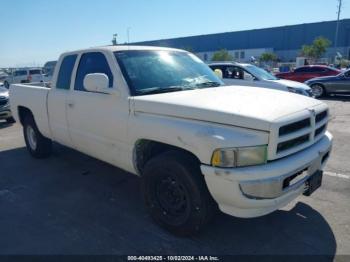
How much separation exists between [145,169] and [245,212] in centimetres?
116

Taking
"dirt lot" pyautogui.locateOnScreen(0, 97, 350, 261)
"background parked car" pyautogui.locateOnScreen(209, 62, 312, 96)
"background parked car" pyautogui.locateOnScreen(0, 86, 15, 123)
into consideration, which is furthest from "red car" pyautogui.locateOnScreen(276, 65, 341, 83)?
"background parked car" pyautogui.locateOnScreen(0, 86, 15, 123)

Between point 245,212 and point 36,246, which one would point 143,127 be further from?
point 36,246

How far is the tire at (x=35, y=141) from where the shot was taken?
234 inches

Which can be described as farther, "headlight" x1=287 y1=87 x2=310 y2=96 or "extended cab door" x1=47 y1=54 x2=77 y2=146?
"headlight" x1=287 y1=87 x2=310 y2=96

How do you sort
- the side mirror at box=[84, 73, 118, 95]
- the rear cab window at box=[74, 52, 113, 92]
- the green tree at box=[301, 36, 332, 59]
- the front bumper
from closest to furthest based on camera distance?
1. the front bumper
2. the side mirror at box=[84, 73, 118, 95]
3. the rear cab window at box=[74, 52, 113, 92]
4. the green tree at box=[301, 36, 332, 59]

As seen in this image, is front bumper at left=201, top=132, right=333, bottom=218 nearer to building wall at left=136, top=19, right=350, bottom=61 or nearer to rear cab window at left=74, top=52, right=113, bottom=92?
rear cab window at left=74, top=52, right=113, bottom=92

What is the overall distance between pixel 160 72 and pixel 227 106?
1277mm

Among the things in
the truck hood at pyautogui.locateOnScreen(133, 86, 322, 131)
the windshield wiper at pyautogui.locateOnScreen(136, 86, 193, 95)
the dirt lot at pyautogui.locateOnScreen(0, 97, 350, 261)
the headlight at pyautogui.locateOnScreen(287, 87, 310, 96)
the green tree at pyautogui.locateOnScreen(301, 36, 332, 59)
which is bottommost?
the dirt lot at pyautogui.locateOnScreen(0, 97, 350, 261)

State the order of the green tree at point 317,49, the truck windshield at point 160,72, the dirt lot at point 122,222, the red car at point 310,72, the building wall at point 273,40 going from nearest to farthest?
1. the dirt lot at point 122,222
2. the truck windshield at point 160,72
3. the red car at point 310,72
4. the green tree at point 317,49
5. the building wall at point 273,40

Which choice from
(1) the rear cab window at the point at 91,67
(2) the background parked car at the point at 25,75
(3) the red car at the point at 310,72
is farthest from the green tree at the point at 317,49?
(1) the rear cab window at the point at 91,67

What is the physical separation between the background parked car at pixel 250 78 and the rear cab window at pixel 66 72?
6.31 metres

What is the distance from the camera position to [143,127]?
334 cm

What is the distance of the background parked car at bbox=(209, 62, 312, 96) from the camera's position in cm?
1018

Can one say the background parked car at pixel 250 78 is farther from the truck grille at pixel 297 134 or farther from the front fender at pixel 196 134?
the front fender at pixel 196 134
